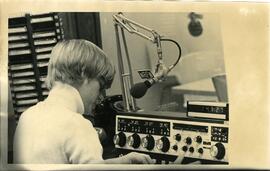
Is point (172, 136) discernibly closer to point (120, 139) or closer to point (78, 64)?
point (120, 139)

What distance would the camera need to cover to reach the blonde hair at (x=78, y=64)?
1.25m

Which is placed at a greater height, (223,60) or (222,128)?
(223,60)

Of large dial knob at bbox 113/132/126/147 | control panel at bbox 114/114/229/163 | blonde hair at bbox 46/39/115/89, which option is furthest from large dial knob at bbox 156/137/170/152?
blonde hair at bbox 46/39/115/89

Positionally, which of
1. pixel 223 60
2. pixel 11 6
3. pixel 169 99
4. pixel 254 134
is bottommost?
pixel 254 134

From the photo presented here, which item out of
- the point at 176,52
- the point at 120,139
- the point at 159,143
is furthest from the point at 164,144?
the point at 176,52

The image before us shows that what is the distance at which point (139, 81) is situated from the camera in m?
1.26

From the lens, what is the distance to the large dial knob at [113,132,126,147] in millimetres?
1264

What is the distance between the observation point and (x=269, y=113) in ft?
4.16

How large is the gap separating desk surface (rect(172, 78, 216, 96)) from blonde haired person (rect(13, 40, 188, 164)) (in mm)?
198

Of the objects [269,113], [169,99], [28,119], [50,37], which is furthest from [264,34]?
[28,119]

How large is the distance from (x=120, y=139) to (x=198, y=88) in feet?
0.89

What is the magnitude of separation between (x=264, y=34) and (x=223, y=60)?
5.7 inches

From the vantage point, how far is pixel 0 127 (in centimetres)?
126

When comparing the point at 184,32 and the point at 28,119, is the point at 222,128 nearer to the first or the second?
the point at 184,32
